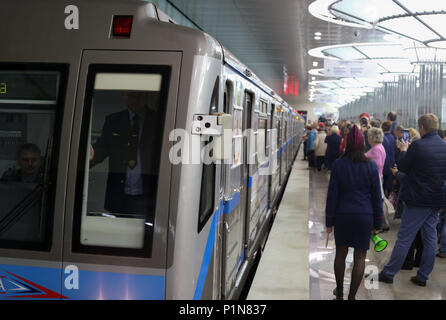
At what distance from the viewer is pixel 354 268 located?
4.91 m

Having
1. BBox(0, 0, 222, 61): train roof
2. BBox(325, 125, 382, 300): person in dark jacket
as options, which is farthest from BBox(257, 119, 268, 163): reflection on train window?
BBox(0, 0, 222, 61): train roof

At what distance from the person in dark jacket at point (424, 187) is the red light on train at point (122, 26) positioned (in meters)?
3.72

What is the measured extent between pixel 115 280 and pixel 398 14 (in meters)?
14.2

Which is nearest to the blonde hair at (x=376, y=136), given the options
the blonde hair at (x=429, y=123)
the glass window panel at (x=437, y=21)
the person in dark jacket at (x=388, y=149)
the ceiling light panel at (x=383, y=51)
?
the person in dark jacket at (x=388, y=149)

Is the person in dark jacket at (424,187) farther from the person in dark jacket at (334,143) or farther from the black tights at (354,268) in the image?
the person in dark jacket at (334,143)

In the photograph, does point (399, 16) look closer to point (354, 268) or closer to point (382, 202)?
point (382, 202)

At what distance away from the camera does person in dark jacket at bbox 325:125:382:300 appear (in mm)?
4660

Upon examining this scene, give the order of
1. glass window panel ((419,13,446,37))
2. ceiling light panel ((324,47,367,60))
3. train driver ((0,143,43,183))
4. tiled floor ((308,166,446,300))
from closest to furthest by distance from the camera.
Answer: train driver ((0,143,43,183)) < tiled floor ((308,166,446,300)) < glass window panel ((419,13,446,37)) < ceiling light panel ((324,47,367,60))

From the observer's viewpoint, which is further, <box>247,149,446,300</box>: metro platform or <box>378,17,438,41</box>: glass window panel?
<box>378,17,438,41</box>: glass window panel

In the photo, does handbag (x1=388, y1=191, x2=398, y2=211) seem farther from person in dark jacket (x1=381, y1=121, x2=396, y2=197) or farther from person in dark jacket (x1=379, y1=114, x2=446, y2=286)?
person in dark jacket (x1=379, y1=114, x2=446, y2=286)

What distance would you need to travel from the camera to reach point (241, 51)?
22.2 meters

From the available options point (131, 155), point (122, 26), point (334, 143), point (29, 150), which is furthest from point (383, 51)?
point (29, 150)

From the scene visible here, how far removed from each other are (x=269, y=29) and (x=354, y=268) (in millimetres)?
Result: 12743

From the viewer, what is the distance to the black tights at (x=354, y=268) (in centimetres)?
482
